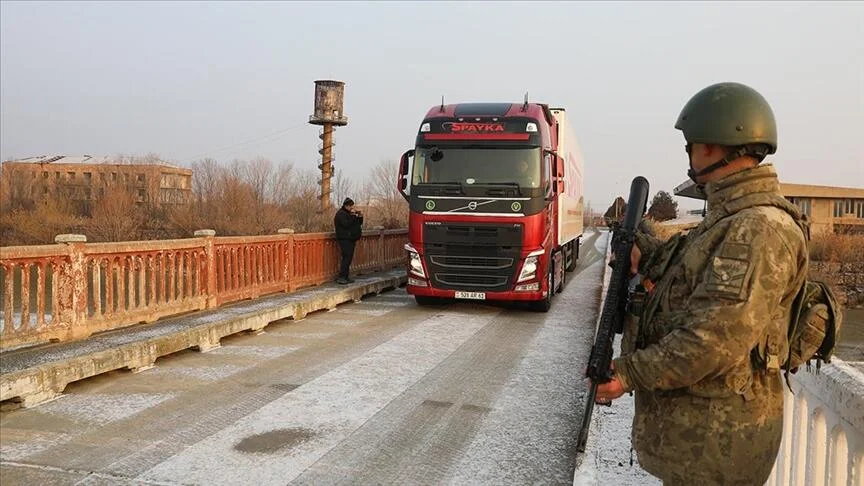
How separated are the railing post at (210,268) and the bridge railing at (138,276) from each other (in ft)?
0.05

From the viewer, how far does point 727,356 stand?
6.75ft

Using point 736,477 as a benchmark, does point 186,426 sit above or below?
below

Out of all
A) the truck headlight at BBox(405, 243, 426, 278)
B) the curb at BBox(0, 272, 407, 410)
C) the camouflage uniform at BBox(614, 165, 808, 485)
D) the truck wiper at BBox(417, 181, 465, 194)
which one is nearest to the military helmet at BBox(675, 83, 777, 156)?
the camouflage uniform at BBox(614, 165, 808, 485)

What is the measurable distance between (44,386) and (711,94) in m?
6.06

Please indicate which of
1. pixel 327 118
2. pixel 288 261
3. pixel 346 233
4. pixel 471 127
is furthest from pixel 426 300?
pixel 327 118

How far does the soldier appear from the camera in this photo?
6.75 feet

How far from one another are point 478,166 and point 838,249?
29966 millimetres

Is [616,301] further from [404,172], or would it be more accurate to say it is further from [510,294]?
[404,172]

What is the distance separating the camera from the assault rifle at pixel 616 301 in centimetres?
234

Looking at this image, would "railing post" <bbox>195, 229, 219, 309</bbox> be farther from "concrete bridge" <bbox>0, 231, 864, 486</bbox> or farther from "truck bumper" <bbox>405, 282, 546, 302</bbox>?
"truck bumper" <bbox>405, 282, 546, 302</bbox>

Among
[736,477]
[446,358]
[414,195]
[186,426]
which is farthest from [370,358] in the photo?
[736,477]

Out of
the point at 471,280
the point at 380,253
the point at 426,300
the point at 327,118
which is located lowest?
the point at 426,300

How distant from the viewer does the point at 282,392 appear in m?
6.30

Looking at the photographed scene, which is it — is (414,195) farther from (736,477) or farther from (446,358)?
(736,477)
